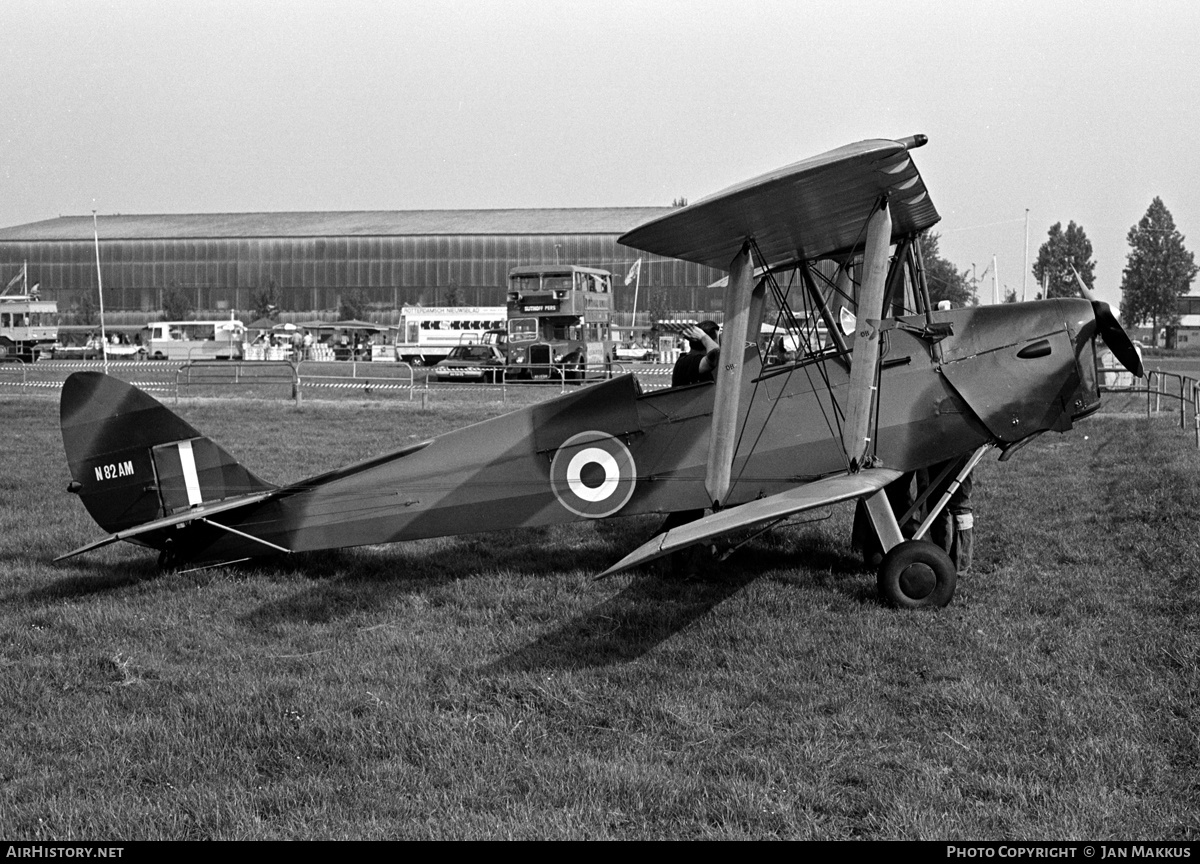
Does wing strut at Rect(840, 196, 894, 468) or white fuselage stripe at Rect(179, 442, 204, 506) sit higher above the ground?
wing strut at Rect(840, 196, 894, 468)

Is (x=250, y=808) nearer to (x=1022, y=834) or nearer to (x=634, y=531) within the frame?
(x=1022, y=834)

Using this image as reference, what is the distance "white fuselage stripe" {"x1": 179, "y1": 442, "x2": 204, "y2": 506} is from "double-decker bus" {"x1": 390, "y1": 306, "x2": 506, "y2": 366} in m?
51.9

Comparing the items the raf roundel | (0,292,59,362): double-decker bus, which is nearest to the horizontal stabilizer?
the raf roundel

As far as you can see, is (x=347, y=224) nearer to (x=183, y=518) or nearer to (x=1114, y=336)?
(x=183, y=518)

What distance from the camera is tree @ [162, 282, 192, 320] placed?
88562 millimetres

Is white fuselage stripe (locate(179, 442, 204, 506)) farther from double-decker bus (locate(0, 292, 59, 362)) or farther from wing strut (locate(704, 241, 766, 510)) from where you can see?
double-decker bus (locate(0, 292, 59, 362))

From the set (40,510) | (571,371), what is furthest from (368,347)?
(40,510)

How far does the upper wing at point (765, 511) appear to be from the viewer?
19.1ft

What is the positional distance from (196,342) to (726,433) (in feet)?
227

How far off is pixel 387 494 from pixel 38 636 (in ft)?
8.31

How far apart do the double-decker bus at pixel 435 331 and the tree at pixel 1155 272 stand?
48149 mm

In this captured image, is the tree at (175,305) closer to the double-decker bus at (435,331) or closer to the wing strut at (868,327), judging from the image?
the double-decker bus at (435,331)

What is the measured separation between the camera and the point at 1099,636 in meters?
6.52
